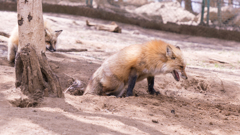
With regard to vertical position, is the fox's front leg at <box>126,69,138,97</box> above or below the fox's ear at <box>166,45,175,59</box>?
below

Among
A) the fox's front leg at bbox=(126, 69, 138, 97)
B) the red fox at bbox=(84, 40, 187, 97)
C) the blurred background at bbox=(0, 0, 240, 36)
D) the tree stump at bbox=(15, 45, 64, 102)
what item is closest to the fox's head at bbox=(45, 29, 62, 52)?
the red fox at bbox=(84, 40, 187, 97)

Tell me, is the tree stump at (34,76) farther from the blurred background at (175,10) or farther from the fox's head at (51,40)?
the blurred background at (175,10)

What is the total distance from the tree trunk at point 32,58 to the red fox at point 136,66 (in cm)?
116

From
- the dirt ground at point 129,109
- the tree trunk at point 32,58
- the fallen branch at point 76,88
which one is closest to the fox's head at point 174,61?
the dirt ground at point 129,109

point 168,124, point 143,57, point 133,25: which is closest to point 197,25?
point 133,25

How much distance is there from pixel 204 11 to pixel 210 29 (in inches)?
48.9

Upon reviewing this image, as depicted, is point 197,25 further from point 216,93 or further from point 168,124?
point 168,124

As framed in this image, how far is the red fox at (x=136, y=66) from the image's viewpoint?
4723 millimetres

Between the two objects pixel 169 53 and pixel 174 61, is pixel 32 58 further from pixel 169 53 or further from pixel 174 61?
pixel 174 61

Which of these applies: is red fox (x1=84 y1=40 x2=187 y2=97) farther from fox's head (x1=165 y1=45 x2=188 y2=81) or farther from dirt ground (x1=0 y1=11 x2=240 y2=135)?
dirt ground (x1=0 y1=11 x2=240 y2=135)

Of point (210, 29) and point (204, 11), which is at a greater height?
point (204, 11)

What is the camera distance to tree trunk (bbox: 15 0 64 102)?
146 inches

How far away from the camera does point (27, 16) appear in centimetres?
369

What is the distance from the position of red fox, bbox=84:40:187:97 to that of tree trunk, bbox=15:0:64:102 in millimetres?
1156
